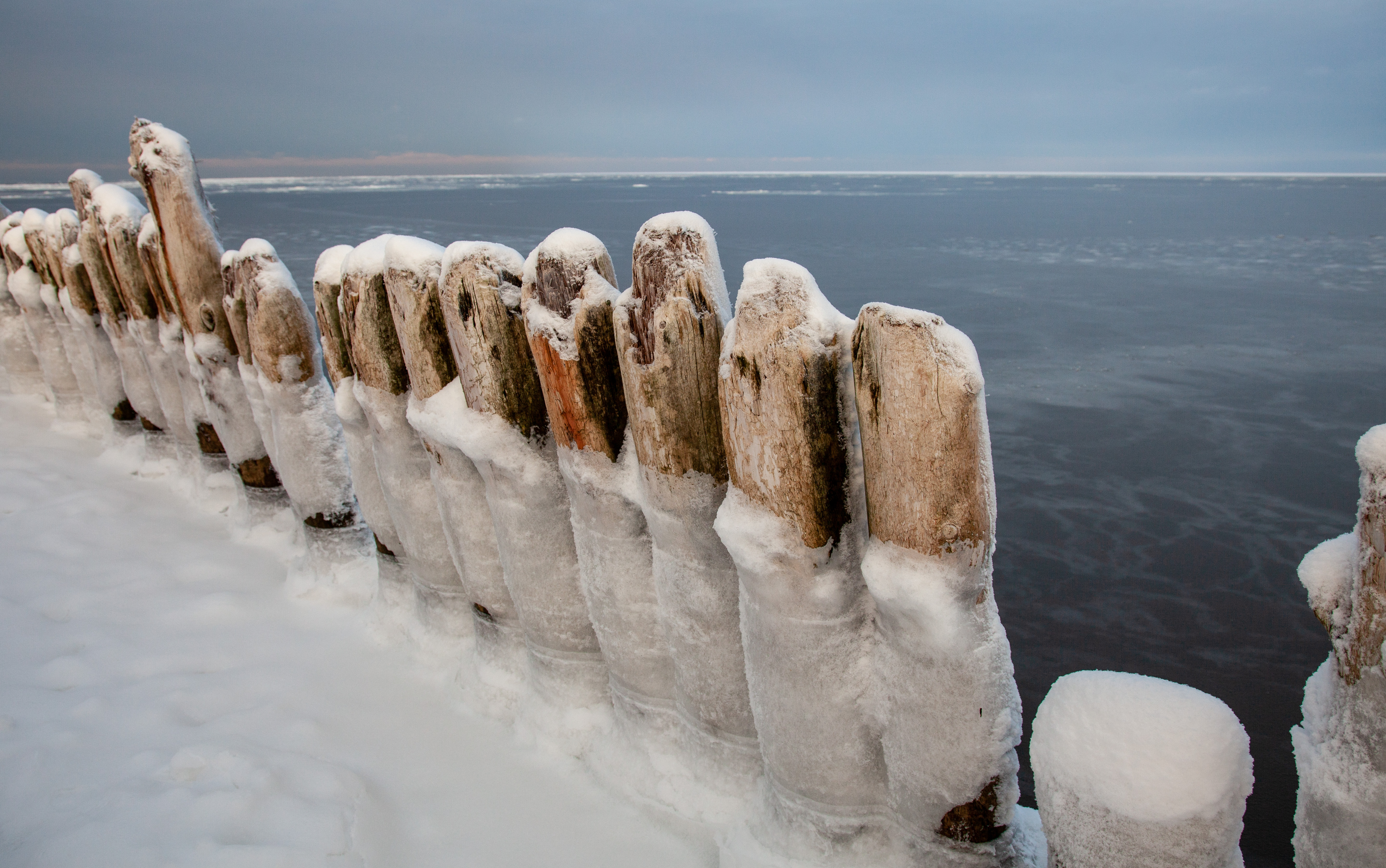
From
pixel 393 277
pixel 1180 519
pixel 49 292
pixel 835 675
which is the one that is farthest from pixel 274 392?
pixel 1180 519

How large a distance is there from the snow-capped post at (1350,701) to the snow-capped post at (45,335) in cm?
785

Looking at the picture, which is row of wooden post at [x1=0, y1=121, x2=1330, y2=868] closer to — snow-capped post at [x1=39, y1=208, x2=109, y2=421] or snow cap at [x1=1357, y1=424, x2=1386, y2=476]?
snow cap at [x1=1357, y1=424, x2=1386, y2=476]

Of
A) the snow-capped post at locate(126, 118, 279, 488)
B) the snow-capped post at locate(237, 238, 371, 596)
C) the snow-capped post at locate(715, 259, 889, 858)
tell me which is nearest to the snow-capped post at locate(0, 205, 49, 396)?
the snow-capped post at locate(126, 118, 279, 488)

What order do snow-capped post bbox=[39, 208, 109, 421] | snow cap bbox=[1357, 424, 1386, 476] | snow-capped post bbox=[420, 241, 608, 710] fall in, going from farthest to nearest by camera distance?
snow-capped post bbox=[39, 208, 109, 421], snow-capped post bbox=[420, 241, 608, 710], snow cap bbox=[1357, 424, 1386, 476]

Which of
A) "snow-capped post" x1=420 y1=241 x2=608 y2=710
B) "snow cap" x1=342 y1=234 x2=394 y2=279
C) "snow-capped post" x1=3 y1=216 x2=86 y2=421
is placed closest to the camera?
"snow-capped post" x1=420 y1=241 x2=608 y2=710

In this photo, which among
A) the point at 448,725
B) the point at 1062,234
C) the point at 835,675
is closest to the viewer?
the point at 835,675

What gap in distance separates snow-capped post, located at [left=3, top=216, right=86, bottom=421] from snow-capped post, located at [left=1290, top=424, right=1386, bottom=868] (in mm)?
7846

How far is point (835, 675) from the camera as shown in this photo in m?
2.06

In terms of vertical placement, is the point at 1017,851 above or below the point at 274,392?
below

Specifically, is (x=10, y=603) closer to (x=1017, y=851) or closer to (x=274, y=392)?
A: (x=274, y=392)

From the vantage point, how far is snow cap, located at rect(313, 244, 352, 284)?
3191 mm

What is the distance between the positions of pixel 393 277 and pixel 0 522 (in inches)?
132

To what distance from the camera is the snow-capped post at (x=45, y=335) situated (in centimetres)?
646

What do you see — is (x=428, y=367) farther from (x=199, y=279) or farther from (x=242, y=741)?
(x=199, y=279)
